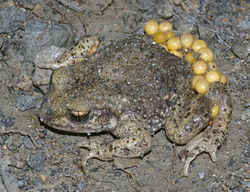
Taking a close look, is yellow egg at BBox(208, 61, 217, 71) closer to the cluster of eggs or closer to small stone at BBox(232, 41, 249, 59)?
the cluster of eggs

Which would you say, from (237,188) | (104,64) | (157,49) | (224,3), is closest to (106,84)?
(104,64)

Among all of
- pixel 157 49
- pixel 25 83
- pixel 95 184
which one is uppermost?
pixel 157 49

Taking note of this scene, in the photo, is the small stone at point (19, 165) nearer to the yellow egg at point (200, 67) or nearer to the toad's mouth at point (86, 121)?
the toad's mouth at point (86, 121)

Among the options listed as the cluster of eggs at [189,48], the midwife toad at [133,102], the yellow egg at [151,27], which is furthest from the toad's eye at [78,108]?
the yellow egg at [151,27]

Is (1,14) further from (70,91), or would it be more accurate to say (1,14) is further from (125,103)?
(125,103)

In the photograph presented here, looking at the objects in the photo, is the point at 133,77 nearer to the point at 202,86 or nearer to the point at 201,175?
the point at 202,86

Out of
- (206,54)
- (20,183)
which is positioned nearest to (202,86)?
→ (206,54)
